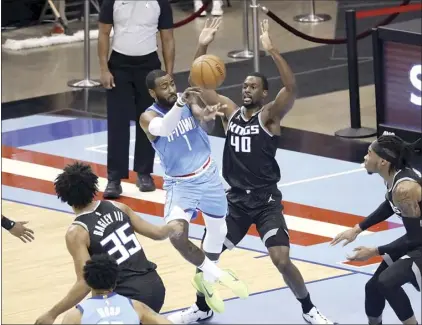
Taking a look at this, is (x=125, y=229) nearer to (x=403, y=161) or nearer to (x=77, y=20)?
(x=403, y=161)

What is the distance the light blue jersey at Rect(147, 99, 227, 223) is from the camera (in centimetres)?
884

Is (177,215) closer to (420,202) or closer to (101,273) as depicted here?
(420,202)

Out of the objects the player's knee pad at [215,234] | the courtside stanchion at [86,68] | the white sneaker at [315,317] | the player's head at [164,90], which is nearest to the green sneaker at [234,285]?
the player's knee pad at [215,234]

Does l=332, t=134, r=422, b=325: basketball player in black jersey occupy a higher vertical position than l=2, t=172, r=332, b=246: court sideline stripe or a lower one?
higher

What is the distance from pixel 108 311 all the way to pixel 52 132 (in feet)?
25.5

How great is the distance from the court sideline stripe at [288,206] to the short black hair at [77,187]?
387 cm

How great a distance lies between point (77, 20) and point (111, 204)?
12.6 metres

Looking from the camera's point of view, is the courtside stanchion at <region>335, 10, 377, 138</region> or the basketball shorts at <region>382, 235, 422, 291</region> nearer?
the basketball shorts at <region>382, 235, 422, 291</region>

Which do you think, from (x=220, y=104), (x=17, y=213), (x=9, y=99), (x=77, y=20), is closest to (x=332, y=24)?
(x=77, y=20)

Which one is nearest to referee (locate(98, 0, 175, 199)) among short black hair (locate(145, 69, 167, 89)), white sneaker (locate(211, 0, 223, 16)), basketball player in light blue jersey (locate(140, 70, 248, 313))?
short black hair (locate(145, 69, 167, 89))

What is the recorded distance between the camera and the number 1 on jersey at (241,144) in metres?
8.91

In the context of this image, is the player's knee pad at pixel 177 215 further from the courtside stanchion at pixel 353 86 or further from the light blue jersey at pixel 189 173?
the courtside stanchion at pixel 353 86

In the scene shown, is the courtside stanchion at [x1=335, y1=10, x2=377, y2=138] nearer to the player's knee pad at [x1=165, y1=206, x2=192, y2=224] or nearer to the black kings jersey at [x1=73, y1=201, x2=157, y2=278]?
the player's knee pad at [x1=165, y1=206, x2=192, y2=224]

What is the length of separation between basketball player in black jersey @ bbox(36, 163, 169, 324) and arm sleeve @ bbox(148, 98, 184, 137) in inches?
45.7
